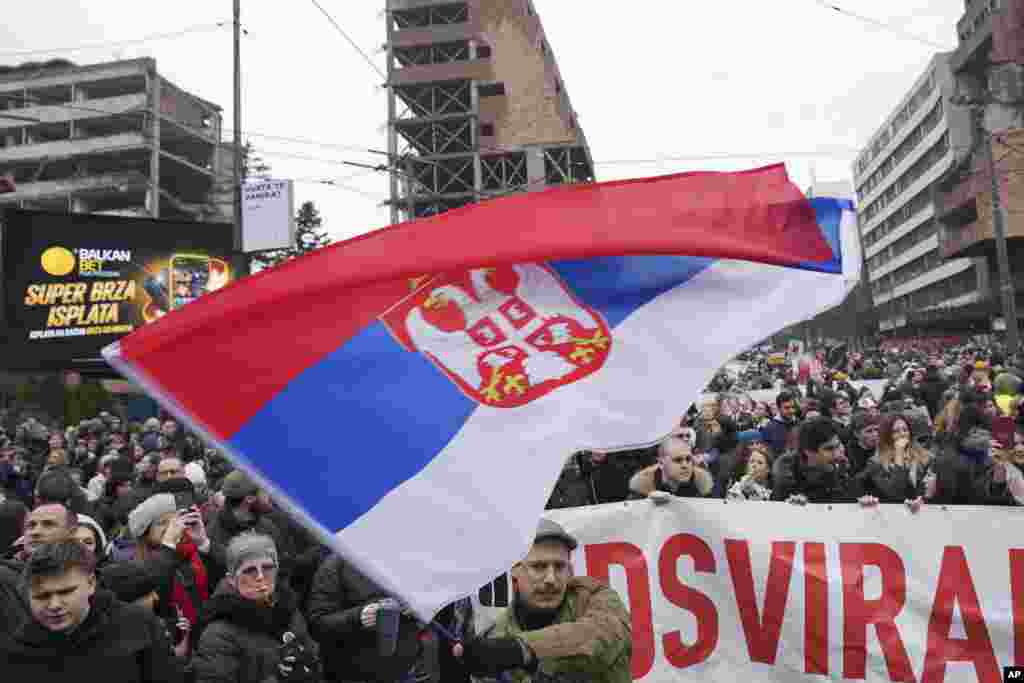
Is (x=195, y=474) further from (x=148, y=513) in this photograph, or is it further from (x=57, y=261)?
(x=57, y=261)

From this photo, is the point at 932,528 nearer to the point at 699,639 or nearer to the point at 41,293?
the point at 699,639

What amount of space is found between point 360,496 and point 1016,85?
40.5 m

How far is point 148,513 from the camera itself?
4094 millimetres

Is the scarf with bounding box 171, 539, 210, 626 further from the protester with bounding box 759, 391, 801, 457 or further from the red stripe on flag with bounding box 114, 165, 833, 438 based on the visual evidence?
the protester with bounding box 759, 391, 801, 457

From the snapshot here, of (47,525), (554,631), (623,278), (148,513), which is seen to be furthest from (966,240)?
(554,631)

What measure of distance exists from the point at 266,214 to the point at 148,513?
15.6m

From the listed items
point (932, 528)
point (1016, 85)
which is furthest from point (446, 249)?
point (1016, 85)

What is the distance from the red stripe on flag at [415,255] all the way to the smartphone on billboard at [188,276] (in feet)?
75.1

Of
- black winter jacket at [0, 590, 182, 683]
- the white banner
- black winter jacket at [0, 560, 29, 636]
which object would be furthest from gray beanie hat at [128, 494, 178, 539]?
the white banner

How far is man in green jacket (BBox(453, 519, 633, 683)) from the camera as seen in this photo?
2400 millimetres

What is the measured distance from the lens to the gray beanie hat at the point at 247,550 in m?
3.46

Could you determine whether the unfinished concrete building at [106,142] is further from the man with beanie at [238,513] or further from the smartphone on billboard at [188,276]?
the man with beanie at [238,513]

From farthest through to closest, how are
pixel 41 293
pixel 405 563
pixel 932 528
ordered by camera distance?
pixel 41 293 < pixel 932 528 < pixel 405 563

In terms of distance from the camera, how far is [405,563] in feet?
8.22
